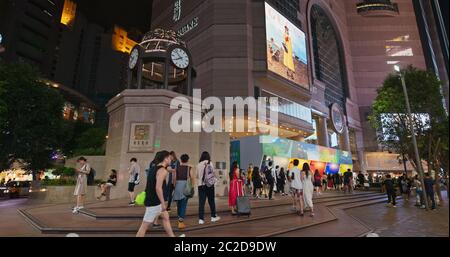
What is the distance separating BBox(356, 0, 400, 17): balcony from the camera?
208 feet

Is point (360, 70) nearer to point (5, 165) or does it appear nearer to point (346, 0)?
point (346, 0)

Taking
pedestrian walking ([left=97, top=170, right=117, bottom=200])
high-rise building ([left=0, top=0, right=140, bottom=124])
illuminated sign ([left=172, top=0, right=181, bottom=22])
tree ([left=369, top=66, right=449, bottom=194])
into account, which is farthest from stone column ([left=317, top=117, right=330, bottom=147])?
high-rise building ([left=0, top=0, right=140, bottom=124])

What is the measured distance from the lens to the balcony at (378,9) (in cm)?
6350

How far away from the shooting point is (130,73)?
647 inches

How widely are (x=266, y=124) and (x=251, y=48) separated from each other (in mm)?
10337

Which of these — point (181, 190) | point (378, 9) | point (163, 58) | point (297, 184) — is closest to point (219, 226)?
point (181, 190)

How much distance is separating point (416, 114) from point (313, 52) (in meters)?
37.0

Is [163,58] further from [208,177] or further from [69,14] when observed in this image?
[69,14]

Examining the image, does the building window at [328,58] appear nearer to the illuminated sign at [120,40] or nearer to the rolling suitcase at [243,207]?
the rolling suitcase at [243,207]

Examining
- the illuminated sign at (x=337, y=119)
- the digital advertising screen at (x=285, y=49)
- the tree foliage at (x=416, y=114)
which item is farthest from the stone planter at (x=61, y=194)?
the illuminated sign at (x=337, y=119)

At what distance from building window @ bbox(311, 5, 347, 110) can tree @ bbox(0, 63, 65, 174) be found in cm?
4290

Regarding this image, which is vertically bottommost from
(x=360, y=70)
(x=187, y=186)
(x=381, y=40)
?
(x=187, y=186)

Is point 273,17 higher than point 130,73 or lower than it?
higher
